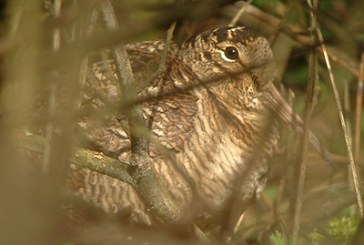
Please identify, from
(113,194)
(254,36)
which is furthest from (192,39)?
(113,194)

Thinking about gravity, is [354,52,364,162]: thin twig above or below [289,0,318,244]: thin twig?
below

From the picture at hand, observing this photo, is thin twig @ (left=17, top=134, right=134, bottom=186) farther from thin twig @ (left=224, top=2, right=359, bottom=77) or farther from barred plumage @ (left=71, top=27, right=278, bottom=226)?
thin twig @ (left=224, top=2, right=359, bottom=77)

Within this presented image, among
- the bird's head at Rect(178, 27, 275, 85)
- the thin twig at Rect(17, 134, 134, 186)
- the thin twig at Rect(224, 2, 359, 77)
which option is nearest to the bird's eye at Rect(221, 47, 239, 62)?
the bird's head at Rect(178, 27, 275, 85)

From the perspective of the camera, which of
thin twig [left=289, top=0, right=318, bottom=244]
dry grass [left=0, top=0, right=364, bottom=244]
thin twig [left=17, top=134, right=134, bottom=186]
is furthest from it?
thin twig [left=289, top=0, right=318, bottom=244]

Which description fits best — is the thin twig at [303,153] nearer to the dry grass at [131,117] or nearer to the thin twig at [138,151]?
the dry grass at [131,117]

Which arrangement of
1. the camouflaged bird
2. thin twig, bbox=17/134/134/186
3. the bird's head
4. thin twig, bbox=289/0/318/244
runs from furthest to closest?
1. the bird's head
2. the camouflaged bird
3. thin twig, bbox=289/0/318/244
4. thin twig, bbox=17/134/134/186

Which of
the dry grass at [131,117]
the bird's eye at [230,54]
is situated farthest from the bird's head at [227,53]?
the dry grass at [131,117]

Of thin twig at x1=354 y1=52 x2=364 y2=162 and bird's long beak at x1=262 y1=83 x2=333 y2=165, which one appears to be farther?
thin twig at x1=354 y1=52 x2=364 y2=162
